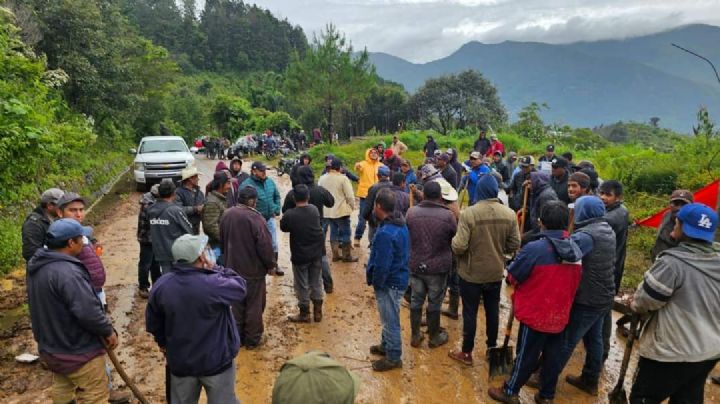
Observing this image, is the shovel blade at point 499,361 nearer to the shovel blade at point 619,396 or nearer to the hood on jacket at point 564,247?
the shovel blade at point 619,396

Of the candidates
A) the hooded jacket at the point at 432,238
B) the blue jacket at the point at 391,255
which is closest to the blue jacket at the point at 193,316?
the blue jacket at the point at 391,255

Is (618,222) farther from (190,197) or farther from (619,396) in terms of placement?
(190,197)

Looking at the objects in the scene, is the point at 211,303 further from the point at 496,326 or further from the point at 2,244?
the point at 2,244

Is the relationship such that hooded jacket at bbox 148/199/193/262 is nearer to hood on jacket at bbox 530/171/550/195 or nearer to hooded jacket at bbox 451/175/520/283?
hooded jacket at bbox 451/175/520/283

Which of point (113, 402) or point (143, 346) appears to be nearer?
point (113, 402)

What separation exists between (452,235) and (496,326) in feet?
3.44

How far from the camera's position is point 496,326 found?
4500 mm

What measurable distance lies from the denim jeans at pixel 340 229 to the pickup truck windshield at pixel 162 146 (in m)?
8.80

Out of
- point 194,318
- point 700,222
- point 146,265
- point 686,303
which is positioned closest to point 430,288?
point 686,303

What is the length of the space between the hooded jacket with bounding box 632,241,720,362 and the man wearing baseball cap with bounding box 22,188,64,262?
16.3 feet

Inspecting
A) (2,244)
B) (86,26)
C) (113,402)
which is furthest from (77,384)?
(86,26)

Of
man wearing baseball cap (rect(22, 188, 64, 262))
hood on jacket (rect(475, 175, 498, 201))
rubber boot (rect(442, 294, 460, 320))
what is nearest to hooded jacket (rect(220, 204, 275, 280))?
man wearing baseball cap (rect(22, 188, 64, 262))

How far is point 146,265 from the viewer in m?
5.95

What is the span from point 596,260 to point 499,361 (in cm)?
139
